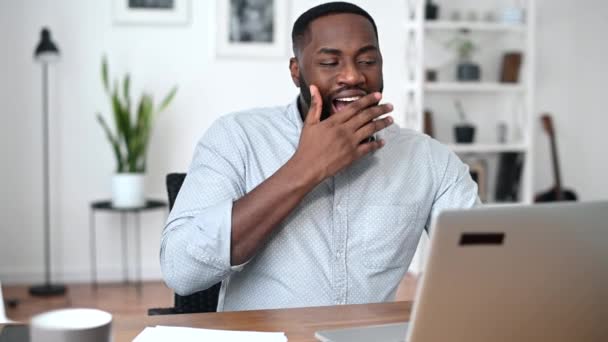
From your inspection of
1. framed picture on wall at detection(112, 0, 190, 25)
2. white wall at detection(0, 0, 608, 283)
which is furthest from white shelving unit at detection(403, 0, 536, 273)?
framed picture on wall at detection(112, 0, 190, 25)

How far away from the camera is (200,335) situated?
112 cm

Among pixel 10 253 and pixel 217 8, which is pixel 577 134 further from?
pixel 10 253

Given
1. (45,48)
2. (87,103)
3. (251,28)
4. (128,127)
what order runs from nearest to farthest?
(45,48), (128,127), (87,103), (251,28)

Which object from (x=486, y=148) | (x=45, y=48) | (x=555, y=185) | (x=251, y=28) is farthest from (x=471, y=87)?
(x=45, y=48)

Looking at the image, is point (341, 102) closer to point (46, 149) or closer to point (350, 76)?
point (350, 76)

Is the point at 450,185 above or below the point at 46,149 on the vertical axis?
above

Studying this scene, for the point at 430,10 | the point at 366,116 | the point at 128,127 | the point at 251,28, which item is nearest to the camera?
the point at 366,116

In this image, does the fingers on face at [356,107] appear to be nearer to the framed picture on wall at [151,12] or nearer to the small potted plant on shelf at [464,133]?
the framed picture on wall at [151,12]

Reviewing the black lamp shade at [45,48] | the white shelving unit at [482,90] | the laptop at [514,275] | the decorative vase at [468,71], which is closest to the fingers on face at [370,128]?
the laptop at [514,275]

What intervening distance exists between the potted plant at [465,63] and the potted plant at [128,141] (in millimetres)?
1706

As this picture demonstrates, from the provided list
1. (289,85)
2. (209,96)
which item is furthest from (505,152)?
(209,96)

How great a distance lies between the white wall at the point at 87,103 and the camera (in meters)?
4.15

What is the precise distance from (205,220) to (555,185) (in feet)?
13.1

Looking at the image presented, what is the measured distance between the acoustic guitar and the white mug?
4307 mm
